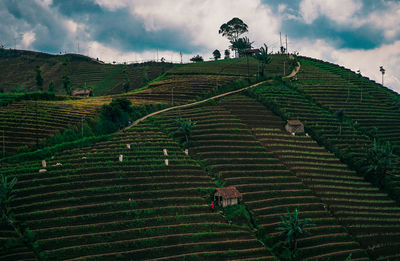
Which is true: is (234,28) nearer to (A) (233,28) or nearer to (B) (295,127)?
(A) (233,28)

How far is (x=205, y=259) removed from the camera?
138 feet

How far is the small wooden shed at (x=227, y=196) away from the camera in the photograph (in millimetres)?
49938

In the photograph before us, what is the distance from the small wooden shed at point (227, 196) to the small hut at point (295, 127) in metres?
24.7

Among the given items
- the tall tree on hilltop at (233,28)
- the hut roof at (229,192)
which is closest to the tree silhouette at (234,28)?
the tall tree on hilltop at (233,28)

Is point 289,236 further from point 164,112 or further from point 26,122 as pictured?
point 26,122

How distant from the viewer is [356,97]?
94.4 meters

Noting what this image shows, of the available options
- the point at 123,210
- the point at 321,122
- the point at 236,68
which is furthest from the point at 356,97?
the point at 123,210

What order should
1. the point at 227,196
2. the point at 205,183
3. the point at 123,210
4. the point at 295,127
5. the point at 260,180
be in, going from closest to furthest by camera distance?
the point at 123,210 → the point at 227,196 → the point at 205,183 → the point at 260,180 → the point at 295,127

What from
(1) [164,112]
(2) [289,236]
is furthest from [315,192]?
(1) [164,112]

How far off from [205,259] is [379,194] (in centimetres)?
3251

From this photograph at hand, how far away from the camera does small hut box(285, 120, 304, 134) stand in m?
71.8

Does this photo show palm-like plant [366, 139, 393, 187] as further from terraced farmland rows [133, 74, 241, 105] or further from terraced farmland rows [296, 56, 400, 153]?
terraced farmland rows [133, 74, 241, 105]

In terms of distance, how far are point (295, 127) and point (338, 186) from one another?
15628 mm

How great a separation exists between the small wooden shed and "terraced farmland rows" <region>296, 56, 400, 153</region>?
39106 millimetres
